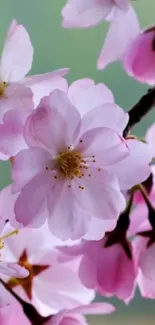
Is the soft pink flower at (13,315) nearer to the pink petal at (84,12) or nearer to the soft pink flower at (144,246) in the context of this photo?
the soft pink flower at (144,246)

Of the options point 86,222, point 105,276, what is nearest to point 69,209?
point 86,222

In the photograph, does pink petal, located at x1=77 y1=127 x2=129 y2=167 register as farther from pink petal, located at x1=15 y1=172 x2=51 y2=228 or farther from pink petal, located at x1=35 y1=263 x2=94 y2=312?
pink petal, located at x1=35 y1=263 x2=94 y2=312

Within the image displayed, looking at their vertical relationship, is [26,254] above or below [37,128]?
below

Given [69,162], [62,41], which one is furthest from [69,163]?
[62,41]

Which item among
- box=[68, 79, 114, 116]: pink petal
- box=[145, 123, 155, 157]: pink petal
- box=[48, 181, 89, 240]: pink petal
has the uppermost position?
box=[68, 79, 114, 116]: pink petal

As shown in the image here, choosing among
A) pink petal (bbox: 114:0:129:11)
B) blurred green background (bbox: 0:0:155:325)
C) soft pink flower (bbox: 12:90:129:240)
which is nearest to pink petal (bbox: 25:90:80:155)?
soft pink flower (bbox: 12:90:129:240)

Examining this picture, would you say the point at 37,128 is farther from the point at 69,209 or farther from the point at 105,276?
the point at 105,276
